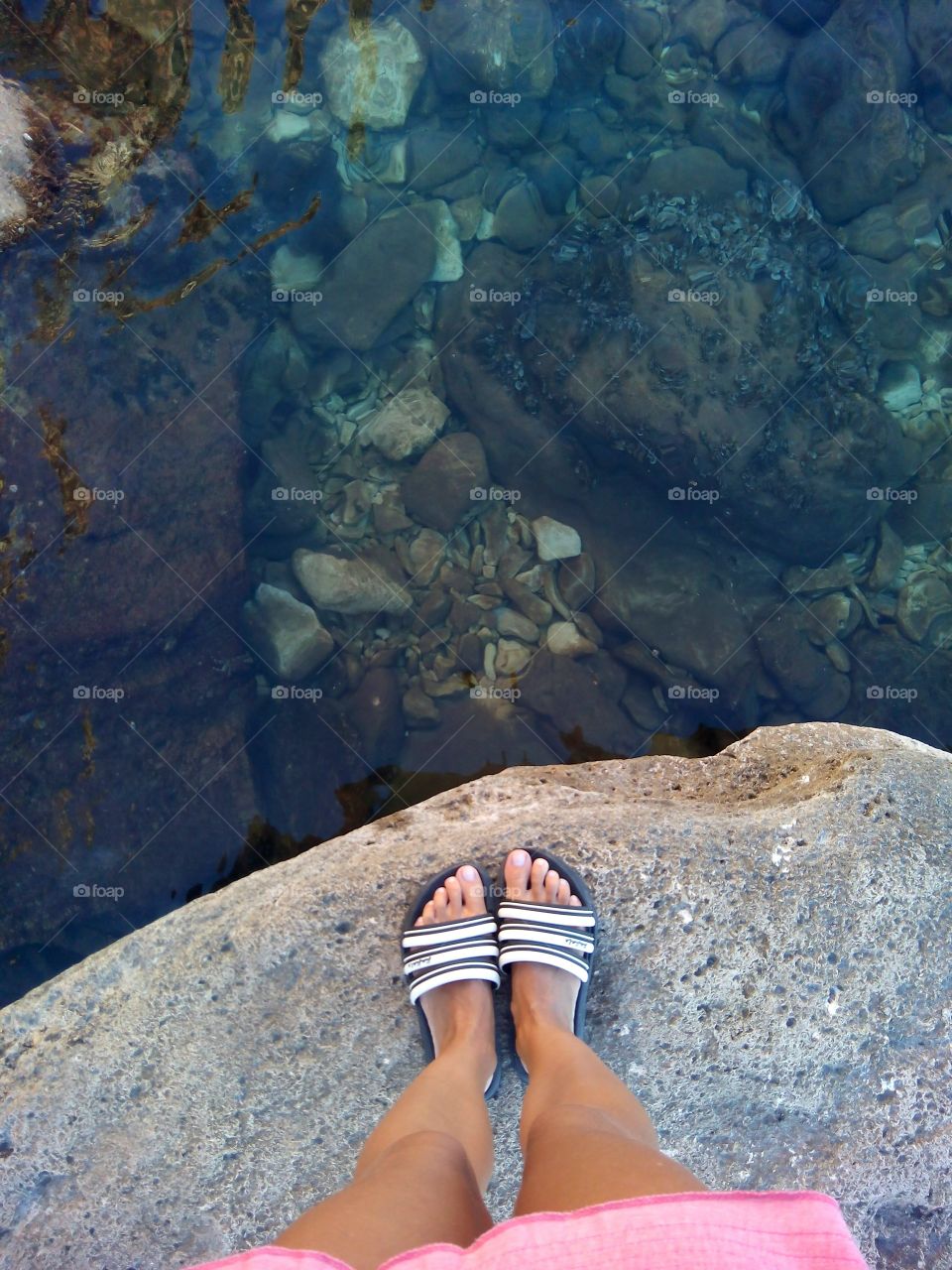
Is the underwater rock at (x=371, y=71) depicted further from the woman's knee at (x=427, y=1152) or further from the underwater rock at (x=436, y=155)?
the woman's knee at (x=427, y=1152)

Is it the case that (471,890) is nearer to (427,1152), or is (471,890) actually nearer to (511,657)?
(427,1152)

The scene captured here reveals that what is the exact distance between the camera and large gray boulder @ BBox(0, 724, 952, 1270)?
6.93 ft

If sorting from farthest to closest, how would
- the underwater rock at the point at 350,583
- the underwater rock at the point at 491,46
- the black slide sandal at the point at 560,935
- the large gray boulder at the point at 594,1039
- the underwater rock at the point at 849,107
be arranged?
1. the underwater rock at the point at 849,107
2. the underwater rock at the point at 491,46
3. the underwater rock at the point at 350,583
4. the black slide sandal at the point at 560,935
5. the large gray boulder at the point at 594,1039

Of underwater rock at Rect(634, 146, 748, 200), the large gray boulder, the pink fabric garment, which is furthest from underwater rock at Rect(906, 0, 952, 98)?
the pink fabric garment

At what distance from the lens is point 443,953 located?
87.4 inches

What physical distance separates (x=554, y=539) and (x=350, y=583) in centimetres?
104

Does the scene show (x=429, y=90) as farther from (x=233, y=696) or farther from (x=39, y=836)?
(x=39, y=836)

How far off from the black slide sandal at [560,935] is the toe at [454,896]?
0.13 metres

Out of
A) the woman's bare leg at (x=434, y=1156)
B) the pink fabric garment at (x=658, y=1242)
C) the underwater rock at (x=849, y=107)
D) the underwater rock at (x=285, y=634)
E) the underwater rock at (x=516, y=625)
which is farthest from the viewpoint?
the underwater rock at (x=849, y=107)

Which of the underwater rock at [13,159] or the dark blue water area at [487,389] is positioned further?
the dark blue water area at [487,389]

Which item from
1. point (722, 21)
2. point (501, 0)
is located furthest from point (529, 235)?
point (722, 21)

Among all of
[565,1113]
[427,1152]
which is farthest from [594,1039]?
[427,1152]

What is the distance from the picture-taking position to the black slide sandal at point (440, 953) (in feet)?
7.20

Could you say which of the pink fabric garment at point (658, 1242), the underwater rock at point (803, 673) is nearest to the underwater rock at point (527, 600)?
the underwater rock at point (803, 673)
